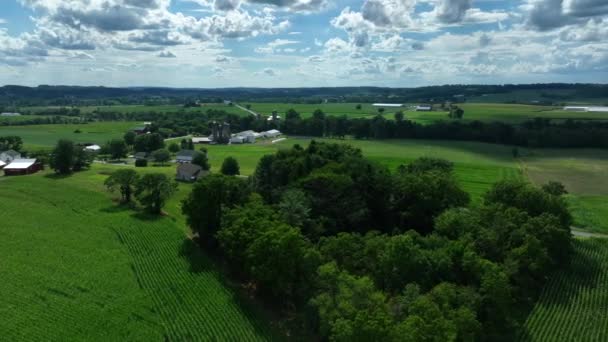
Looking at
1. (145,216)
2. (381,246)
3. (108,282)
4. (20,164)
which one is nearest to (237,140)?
(20,164)

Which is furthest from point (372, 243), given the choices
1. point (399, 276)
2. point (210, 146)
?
point (210, 146)

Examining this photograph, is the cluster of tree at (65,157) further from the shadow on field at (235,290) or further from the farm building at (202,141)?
the farm building at (202,141)

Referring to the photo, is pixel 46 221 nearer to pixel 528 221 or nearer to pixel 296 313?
pixel 296 313

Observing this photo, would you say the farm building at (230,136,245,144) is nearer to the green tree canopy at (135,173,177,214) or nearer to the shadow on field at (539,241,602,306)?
the green tree canopy at (135,173,177,214)

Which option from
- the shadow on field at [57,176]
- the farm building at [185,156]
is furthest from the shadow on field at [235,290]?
the farm building at [185,156]

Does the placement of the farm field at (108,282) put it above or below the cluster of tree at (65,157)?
below

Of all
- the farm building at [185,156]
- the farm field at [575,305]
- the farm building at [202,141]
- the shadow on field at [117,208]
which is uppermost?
the farm building at [185,156]
